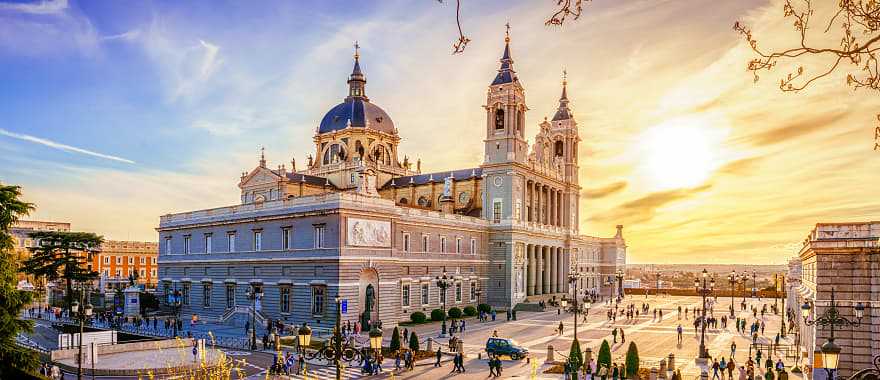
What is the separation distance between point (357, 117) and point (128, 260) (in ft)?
171

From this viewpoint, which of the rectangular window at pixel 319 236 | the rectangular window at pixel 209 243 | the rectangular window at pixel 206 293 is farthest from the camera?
the rectangular window at pixel 209 243

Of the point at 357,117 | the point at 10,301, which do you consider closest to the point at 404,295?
the point at 357,117

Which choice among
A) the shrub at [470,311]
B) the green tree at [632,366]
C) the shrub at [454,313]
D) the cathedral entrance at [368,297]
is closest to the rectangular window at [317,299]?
the cathedral entrance at [368,297]

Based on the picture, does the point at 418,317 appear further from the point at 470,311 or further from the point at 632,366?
the point at 632,366

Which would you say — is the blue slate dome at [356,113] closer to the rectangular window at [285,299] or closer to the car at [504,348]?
the rectangular window at [285,299]

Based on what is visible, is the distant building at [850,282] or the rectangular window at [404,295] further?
the rectangular window at [404,295]

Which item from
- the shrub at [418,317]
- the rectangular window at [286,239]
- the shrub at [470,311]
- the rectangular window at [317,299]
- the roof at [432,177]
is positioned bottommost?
the shrub at [470,311]

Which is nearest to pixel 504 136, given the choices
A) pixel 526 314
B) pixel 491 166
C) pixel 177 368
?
pixel 491 166

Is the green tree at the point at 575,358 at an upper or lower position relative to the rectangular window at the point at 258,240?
lower

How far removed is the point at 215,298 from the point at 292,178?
48.9ft

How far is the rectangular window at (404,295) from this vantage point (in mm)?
56062

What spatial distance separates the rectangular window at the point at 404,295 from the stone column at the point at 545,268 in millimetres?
28458

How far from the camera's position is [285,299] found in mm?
52781

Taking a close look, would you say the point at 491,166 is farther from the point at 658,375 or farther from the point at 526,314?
the point at 658,375
